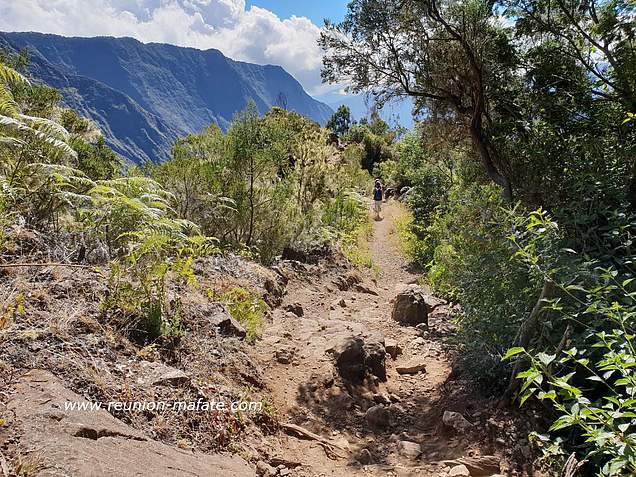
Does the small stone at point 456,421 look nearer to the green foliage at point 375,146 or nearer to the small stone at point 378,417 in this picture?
the small stone at point 378,417

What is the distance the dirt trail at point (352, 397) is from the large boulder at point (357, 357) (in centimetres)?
10

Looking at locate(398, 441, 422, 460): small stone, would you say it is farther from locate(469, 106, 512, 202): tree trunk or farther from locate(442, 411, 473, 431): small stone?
locate(469, 106, 512, 202): tree trunk

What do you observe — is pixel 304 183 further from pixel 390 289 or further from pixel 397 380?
pixel 397 380

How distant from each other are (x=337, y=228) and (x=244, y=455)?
9968 millimetres

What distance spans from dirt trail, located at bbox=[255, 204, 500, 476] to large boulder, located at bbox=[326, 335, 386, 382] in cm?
10

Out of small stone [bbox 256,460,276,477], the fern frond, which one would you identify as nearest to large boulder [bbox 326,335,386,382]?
small stone [bbox 256,460,276,477]

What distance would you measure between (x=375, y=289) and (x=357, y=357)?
179 inches

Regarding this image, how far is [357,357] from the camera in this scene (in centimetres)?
465

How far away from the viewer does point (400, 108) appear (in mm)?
7551

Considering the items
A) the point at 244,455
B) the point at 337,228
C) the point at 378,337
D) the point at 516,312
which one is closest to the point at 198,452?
the point at 244,455

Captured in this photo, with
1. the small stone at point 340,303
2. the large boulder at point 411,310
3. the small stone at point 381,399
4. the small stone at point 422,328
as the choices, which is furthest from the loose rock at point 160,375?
the small stone at point 340,303

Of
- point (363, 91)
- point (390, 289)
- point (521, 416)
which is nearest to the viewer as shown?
point (521, 416)

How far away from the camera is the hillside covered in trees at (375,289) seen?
99.5 inches

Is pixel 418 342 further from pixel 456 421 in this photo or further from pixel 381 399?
pixel 456 421
